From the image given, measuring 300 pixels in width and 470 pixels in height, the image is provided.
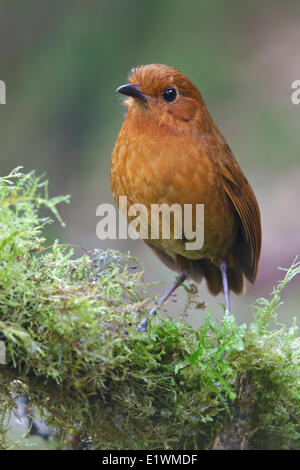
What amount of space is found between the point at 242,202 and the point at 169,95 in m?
0.66

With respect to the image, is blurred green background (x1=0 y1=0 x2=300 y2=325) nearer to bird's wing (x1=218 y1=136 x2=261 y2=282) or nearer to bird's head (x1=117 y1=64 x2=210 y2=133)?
bird's wing (x1=218 y1=136 x2=261 y2=282)

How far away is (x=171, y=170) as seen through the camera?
106 inches

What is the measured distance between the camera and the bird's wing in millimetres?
2924

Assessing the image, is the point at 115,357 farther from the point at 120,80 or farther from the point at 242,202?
the point at 120,80

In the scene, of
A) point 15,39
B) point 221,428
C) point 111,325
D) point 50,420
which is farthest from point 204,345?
point 15,39

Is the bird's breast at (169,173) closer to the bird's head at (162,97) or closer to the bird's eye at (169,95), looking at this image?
the bird's head at (162,97)

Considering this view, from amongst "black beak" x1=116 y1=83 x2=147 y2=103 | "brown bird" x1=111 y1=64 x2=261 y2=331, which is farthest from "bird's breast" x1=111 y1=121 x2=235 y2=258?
"black beak" x1=116 y1=83 x2=147 y2=103

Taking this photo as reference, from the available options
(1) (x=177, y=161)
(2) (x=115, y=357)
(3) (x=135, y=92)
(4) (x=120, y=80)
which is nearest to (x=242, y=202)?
(1) (x=177, y=161)

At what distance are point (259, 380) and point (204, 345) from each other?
237 mm

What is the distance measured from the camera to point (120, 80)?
6.31 metres

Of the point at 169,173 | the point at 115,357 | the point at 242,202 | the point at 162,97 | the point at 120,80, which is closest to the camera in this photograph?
the point at 115,357

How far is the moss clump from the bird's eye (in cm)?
103

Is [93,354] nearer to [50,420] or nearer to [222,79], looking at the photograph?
[50,420]

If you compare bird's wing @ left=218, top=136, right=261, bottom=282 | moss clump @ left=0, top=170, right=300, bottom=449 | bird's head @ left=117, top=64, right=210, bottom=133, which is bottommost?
moss clump @ left=0, top=170, right=300, bottom=449
